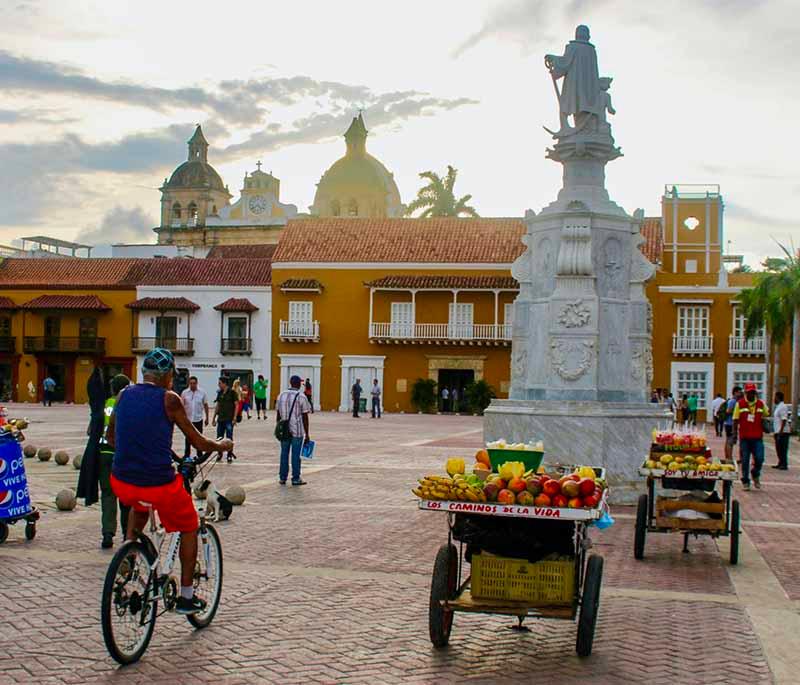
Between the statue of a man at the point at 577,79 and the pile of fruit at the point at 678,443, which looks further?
the statue of a man at the point at 577,79

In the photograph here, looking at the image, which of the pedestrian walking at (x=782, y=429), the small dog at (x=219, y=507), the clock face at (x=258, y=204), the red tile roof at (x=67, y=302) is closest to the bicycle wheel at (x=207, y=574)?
the small dog at (x=219, y=507)

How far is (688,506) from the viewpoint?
10211 millimetres

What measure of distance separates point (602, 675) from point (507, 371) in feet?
151

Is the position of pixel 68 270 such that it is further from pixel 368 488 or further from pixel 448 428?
pixel 368 488

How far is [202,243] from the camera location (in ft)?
311

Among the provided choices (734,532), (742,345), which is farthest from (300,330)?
(734,532)

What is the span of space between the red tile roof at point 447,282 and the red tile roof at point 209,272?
7193 millimetres

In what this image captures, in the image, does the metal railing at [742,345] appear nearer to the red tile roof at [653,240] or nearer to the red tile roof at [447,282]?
the red tile roof at [653,240]

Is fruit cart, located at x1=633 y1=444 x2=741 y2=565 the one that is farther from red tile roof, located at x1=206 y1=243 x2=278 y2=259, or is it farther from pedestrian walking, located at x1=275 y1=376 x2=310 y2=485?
red tile roof, located at x1=206 y1=243 x2=278 y2=259

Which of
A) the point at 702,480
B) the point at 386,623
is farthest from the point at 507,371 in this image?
the point at 386,623

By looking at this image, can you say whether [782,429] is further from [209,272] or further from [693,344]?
[209,272]

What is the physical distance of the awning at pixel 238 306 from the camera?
180ft

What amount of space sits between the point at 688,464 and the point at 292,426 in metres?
6.73

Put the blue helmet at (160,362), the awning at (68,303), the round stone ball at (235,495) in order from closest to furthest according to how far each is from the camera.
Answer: the blue helmet at (160,362), the round stone ball at (235,495), the awning at (68,303)
